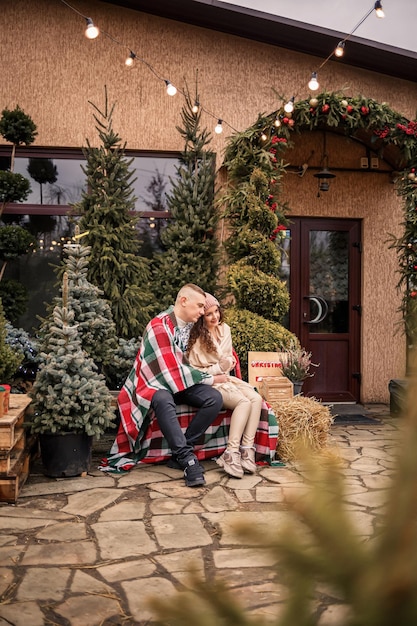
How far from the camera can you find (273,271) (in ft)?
22.9

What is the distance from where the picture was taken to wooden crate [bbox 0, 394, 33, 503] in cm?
388

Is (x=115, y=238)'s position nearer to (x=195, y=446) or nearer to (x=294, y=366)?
(x=294, y=366)

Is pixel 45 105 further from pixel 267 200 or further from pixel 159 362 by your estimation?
pixel 159 362

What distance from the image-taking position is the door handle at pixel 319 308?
27.4ft

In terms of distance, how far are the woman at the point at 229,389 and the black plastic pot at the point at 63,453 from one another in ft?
3.77

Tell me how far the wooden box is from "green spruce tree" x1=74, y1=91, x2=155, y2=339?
67.6 inches

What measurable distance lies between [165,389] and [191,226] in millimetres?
2918

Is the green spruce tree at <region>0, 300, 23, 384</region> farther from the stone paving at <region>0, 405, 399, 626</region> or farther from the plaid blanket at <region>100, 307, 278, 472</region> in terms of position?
the plaid blanket at <region>100, 307, 278, 472</region>

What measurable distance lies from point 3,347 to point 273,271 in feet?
11.4

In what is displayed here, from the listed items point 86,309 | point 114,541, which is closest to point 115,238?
point 86,309

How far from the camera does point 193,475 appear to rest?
446 centimetres

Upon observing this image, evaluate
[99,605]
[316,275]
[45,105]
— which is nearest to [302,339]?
[316,275]

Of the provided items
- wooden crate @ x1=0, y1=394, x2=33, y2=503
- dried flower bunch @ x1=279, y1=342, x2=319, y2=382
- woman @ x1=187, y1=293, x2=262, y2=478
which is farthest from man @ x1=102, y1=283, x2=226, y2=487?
dried flower bunch @ x1=279, y1=342, x2=319, y2=382

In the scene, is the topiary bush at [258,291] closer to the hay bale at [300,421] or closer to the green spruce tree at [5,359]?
the hay bale at [300,421]
